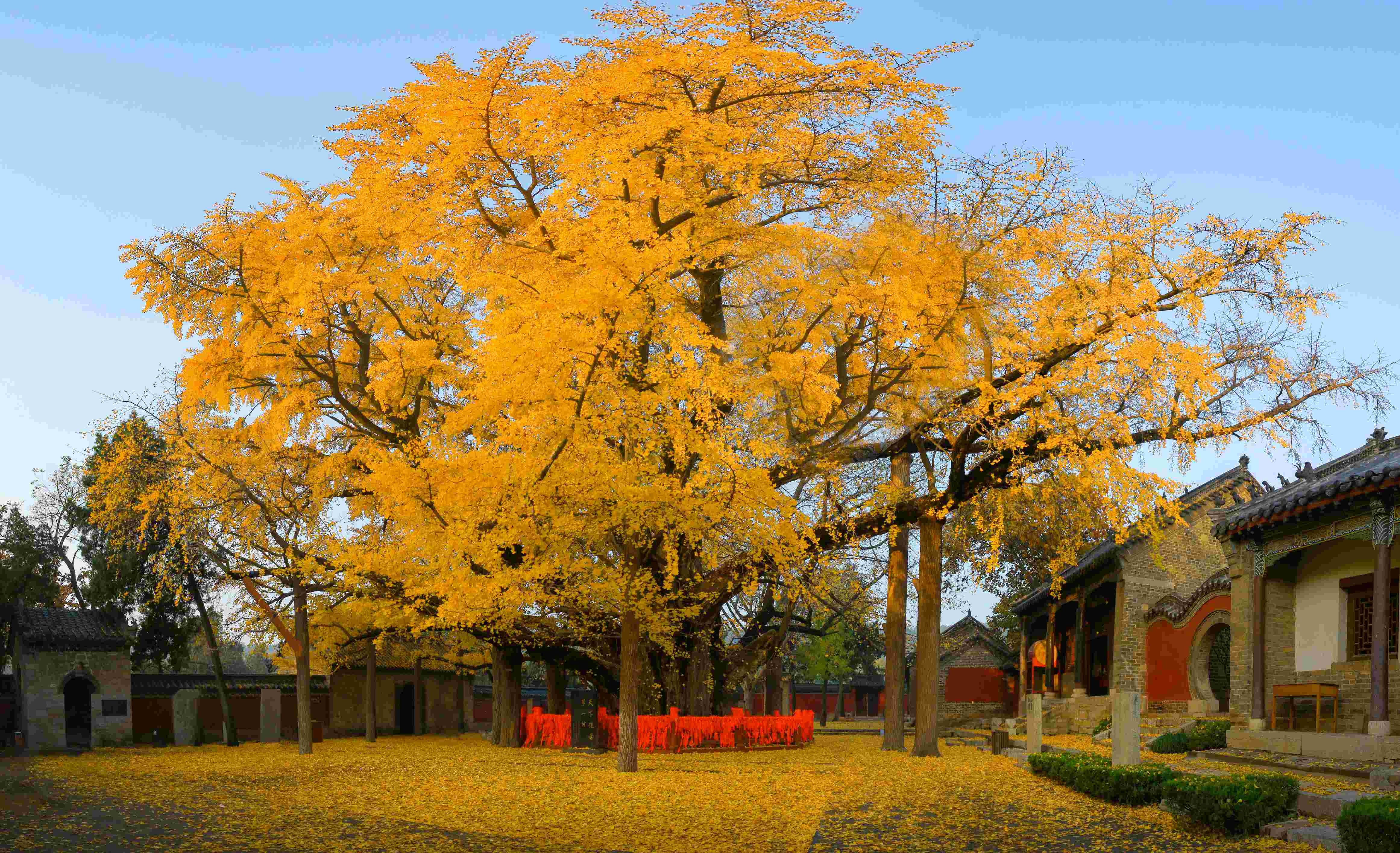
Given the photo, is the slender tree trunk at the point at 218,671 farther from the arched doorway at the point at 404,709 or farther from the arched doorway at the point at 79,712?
the arched doorway at the point at 404,709

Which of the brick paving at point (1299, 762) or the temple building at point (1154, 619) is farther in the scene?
the temple building at point (1154, 619)

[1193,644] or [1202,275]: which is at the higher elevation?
[1202,275]

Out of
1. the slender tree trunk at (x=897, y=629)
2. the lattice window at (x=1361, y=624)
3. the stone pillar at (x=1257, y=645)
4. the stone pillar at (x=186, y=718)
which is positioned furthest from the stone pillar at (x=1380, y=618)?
the stone pillar at (x=186, y=718)

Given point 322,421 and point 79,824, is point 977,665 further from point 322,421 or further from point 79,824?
point 79,824

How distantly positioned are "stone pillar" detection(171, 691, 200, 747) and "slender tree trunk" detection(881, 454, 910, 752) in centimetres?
1883

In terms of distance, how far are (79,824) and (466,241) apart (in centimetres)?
1220

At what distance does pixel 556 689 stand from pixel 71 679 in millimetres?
12053

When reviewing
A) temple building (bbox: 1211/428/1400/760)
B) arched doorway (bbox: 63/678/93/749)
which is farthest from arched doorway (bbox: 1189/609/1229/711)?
arched doorway (bbox: 63/678/93/749)

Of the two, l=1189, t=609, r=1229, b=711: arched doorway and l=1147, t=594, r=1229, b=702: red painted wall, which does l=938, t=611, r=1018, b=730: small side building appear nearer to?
l=1147, t=594, r=1229, b=702: red painted wall

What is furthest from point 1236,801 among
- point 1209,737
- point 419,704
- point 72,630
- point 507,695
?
point 419,704

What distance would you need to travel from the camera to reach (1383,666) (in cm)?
1733

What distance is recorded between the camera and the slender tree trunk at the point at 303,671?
26141 mm

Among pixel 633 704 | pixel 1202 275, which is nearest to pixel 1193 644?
pixel 1202 275

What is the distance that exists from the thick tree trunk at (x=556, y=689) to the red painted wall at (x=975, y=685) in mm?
22248
